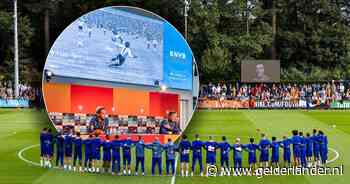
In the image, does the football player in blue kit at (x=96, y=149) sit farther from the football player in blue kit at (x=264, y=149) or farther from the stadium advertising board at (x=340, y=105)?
the stadium advertising board at (x=340, y=105)

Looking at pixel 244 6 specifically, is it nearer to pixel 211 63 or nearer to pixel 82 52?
pixel 211 63

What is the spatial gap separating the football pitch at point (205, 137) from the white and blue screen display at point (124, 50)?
2.10 m

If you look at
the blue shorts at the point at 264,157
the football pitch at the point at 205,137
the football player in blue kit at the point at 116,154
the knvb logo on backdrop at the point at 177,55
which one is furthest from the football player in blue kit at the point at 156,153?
the knvb logo on backdrop at the point at 177,55

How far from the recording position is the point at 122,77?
2167 cm

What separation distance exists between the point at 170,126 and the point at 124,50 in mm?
3108

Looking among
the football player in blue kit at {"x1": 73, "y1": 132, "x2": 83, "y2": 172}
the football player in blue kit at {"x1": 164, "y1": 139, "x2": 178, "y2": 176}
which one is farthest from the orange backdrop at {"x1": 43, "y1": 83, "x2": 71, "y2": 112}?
the football player in blue kit at {"x1": 164, "y1": 139, "x2": 178, "y2": 176}

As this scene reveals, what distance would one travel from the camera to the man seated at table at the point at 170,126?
21.9 m

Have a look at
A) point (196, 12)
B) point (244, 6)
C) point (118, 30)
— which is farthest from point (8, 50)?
point (118, 30)

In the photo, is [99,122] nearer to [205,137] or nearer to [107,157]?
[107,157]

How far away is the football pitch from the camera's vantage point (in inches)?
753

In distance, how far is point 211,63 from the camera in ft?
196

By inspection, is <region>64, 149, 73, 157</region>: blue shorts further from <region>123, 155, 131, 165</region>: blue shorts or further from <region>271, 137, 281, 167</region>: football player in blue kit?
<region>271, 137, 281, 167</region>: football player in blue kit

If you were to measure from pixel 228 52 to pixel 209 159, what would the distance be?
4265 centimetres

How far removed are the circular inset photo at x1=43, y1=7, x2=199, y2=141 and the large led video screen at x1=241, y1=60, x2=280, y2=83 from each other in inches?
→ 1327
